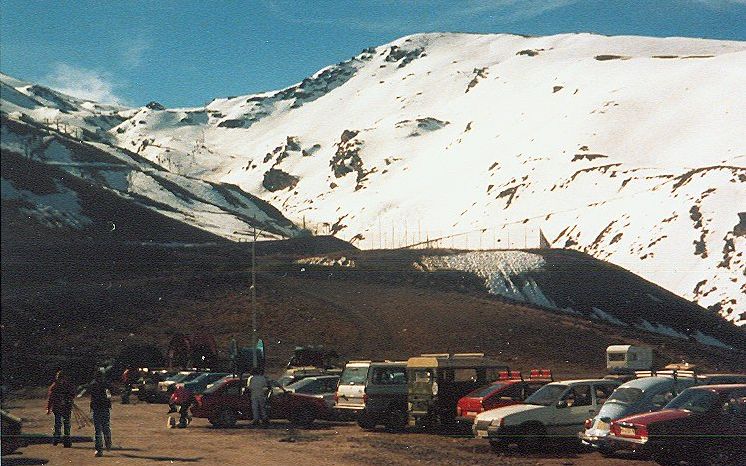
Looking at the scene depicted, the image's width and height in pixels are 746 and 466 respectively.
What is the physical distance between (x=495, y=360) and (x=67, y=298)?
31.2 ft

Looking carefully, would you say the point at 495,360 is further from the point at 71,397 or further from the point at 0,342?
the point at 0,342

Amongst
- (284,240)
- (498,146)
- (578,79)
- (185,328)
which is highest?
(578,79)

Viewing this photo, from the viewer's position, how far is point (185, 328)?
1688 centimetres

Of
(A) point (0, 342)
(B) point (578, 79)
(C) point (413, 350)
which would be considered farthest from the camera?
(B) point (578, 79)

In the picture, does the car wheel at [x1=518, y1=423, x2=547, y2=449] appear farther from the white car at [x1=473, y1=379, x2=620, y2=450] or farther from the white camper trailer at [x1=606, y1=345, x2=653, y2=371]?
the white camper trailer at [x1=606, y1=345, x2=653, y2=371]

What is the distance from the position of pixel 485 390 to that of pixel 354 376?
3.57 metres

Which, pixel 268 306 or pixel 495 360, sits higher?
pixel 268 306

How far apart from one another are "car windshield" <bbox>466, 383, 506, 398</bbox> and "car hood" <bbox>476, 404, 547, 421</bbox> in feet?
3.87

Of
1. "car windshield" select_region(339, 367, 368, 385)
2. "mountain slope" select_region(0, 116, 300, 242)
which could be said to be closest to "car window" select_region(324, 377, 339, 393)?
Result: "car windshield" select_region(339, 367, 368, 385)

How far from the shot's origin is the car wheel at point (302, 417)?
69.3 ft

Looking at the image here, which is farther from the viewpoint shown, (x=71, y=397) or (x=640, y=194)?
(x=640, y=194)

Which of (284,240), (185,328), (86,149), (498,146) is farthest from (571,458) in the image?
(498,146)

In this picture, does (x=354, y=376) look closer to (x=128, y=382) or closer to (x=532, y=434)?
(x=532, y=434)

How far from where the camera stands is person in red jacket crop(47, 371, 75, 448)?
13758mm
